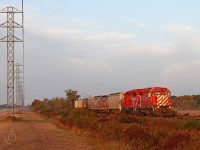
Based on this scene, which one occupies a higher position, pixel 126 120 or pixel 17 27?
pixel 17 27

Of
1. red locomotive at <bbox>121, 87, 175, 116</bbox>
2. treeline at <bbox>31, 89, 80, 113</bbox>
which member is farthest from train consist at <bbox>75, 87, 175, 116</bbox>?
treeline at <bbox>31, 89, 80, 113</bbox>

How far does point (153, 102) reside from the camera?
41219 mm

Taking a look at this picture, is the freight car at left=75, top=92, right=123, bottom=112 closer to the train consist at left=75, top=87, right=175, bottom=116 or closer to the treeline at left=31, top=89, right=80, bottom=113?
the train consist at left=75, top=87, right=175, bottom=116

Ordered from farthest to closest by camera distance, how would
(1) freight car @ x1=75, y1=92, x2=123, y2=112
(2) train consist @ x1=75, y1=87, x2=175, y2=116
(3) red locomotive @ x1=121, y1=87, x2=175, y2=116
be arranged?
(1) freight car @ x1=75, y1=92, x2=123, y2=112, (2) train consist @ x1=75, y1=87, x2=175, y2=116, (3) red locomotive @ x1=121, y1=87, x2=175, y2=116

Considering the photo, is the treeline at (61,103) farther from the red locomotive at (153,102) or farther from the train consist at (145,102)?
the red locomotive at (153,102)

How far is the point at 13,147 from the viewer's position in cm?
1852

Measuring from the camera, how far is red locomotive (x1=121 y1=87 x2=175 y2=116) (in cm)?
4048

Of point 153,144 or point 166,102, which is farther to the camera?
point 166,102

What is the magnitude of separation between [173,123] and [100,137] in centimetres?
682

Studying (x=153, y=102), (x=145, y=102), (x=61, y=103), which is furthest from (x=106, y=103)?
(x=61, y=103)

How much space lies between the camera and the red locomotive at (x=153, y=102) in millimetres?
40478

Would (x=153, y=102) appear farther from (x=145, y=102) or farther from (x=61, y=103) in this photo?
(x=61, y=103)

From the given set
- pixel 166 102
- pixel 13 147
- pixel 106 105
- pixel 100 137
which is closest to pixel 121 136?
Result: pixel 100 137

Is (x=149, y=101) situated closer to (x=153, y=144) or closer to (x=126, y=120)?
(x=126, y=120)
